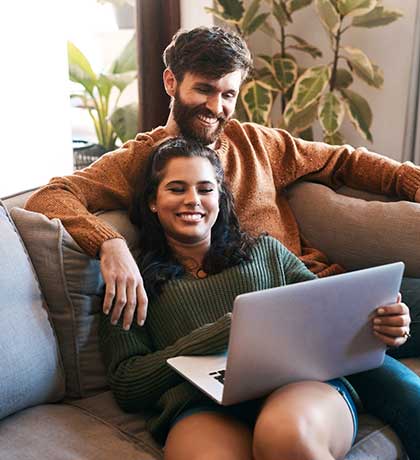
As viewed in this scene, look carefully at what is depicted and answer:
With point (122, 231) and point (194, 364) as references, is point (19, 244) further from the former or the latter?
point (194, 364)

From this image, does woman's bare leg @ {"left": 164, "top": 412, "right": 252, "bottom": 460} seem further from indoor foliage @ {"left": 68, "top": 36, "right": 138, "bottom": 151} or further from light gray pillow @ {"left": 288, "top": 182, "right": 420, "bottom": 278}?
indoor foliage @ {"left": 68, "top": 36, "right": 138, "bottom": 151}

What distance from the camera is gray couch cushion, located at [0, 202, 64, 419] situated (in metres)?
1.33

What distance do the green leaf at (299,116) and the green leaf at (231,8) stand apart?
1.40ft

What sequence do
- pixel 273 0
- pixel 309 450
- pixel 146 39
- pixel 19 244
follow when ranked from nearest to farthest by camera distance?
pixel 309 450 < pixel 19 244 < pixel 273 0 < pixel 146 39

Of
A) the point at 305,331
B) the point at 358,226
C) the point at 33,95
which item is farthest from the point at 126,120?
the point at 305,331

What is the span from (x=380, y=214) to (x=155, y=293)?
2.41ft

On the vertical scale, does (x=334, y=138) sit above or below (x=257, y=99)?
below

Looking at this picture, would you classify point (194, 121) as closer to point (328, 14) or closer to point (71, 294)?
point (71, 294)

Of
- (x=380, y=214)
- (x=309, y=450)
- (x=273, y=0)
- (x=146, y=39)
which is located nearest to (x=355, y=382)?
(x=309, y=450)

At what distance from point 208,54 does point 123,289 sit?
695 millimetres

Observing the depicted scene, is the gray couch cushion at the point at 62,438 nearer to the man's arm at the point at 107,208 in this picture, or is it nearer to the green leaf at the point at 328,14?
the man's arm at the point at 107,208

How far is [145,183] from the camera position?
1.67 m

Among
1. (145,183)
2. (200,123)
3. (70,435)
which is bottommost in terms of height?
(70,435)

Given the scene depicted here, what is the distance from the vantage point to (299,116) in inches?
117
